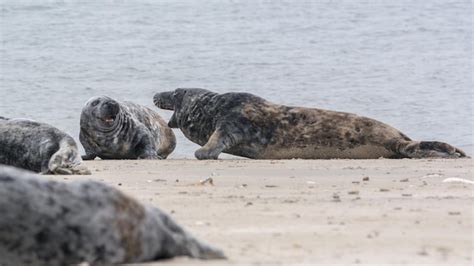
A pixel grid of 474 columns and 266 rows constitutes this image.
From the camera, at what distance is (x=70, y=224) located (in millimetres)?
3818

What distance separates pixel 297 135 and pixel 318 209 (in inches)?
195

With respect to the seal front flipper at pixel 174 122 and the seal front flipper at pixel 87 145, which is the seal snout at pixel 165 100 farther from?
the seal front flipper at pixel 87 145

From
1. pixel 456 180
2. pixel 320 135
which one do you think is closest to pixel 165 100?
pixel 320 135

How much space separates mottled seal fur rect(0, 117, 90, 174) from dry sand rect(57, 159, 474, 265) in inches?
12.4

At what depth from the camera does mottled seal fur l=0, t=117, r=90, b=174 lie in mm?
8445

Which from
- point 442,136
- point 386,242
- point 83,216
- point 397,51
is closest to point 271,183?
point 386,242

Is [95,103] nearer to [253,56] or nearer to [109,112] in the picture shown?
[109,112]

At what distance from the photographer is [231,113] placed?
430 inches

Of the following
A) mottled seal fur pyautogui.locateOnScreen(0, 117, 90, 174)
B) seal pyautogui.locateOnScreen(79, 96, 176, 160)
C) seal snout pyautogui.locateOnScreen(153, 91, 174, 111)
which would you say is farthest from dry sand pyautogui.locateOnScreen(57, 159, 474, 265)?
seal snout pyautogui.locateOnScreen(153, 91, 174, 111)

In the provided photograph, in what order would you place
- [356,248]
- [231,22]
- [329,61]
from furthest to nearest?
[231,22] < [329,61] < [356,248]

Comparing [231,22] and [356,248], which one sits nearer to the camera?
[356,248]

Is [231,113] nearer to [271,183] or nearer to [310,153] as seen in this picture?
[310,153]

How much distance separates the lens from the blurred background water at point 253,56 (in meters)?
16.6

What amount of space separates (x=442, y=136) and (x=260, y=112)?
3961 millimetres
